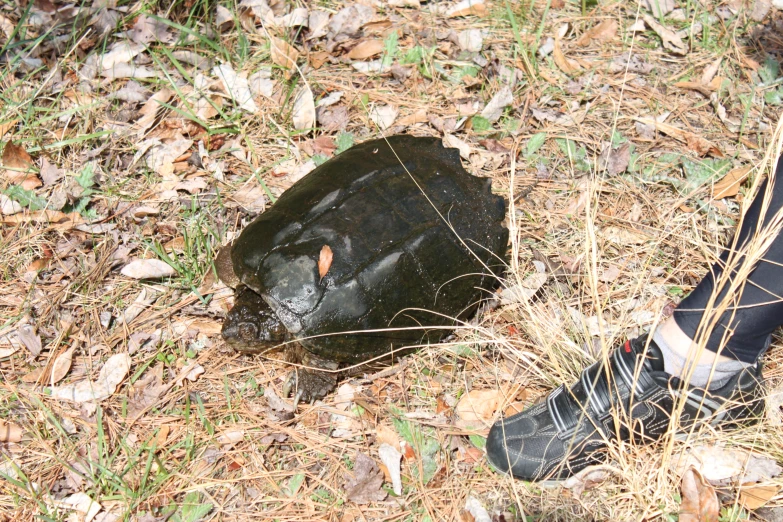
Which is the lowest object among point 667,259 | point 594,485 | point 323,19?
point 594,485

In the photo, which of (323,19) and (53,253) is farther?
(323,19)

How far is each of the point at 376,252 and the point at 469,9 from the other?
84.7 inches

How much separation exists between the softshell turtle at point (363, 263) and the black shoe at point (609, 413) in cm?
49

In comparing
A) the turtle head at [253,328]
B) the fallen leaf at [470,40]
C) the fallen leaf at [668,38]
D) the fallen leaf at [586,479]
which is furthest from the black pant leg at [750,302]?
the fallen leaf at [470,40]

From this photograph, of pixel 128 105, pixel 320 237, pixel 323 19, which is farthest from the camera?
pixel 323 19

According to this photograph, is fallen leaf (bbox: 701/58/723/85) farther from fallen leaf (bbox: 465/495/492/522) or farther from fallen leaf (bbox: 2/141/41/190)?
fallen leaf (bbox: 2/141/41/190)

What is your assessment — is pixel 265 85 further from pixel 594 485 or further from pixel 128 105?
pixel 594 485

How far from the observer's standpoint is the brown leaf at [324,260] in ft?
7.67

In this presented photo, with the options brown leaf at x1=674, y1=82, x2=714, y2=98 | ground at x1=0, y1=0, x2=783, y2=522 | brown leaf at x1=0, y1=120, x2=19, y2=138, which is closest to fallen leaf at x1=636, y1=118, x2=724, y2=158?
ground at x1=0, y1=0, x2=783, y2=522

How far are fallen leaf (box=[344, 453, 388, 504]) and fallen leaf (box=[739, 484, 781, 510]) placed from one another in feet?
3.74

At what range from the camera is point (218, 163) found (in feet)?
10.6

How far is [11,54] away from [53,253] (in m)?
1.36

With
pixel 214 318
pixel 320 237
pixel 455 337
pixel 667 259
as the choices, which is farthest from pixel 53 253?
pixel 667 259

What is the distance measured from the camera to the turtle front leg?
2.43m
